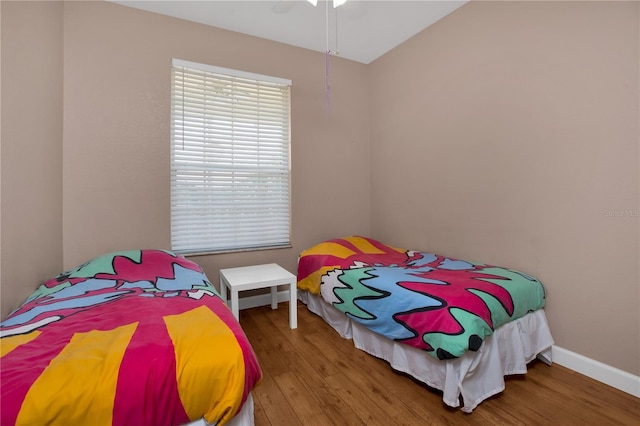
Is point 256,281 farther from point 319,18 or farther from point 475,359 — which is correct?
point 319,18

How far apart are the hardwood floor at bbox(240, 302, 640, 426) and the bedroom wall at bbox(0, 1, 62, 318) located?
159 centimetres

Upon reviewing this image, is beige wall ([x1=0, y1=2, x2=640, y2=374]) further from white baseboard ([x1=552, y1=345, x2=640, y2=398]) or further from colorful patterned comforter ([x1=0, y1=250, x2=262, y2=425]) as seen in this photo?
colorful patterned comforter ([x1=0, y1=250, x2=262, y2=425])

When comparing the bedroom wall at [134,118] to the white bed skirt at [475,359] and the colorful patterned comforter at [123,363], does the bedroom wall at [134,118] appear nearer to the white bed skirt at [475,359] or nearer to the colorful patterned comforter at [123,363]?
the colorful patterned comforter at [123,363]

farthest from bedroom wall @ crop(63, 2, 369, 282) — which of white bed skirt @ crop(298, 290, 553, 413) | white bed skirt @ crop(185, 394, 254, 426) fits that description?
white bed skirt @ crop(185, 394, 254, 426)

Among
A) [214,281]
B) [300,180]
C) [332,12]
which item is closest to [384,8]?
→ [332,12]

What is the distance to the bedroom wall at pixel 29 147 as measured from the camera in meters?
1.63

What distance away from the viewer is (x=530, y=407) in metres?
1.58

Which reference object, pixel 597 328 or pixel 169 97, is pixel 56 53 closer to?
pixel 169 97

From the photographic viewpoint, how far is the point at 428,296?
5.76 feet

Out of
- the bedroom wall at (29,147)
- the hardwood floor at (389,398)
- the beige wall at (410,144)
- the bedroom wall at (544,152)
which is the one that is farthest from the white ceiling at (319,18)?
the hardwood floor at (389,398)

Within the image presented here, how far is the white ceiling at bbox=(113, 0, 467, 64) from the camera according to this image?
2.53 meters

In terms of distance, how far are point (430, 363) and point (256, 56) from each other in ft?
10.3

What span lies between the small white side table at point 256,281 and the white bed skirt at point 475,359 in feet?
1.90

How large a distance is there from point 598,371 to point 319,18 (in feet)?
11.1
